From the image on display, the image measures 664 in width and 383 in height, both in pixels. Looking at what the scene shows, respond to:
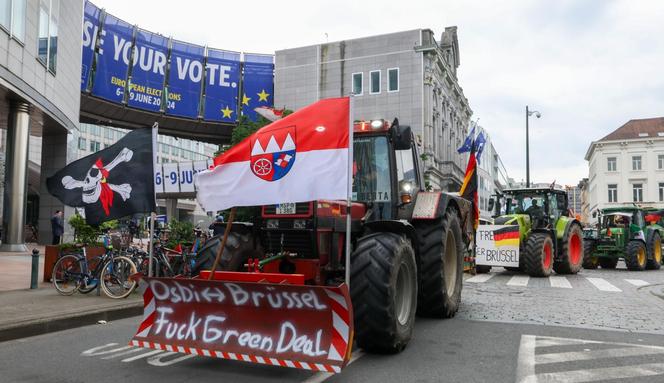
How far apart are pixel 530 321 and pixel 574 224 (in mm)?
10179

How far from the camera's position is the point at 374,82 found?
40.7 metres

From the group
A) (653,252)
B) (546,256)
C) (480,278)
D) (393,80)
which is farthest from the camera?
(393,80)

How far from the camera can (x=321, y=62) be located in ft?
139

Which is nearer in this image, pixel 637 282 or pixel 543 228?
pixel 637 282

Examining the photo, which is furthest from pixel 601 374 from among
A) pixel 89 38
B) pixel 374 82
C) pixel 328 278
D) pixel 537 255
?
pixel 374 82

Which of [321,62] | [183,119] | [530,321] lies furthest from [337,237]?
[321,62]

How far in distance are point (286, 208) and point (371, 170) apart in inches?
51.2

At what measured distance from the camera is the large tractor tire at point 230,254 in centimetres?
603

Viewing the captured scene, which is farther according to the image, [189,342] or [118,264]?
[118,264]

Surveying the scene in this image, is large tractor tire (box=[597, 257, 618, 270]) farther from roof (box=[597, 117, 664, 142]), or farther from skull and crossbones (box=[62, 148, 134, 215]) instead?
roof (box=[597, 117, 664, 142])

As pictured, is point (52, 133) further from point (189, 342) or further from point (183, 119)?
point (189, 342)

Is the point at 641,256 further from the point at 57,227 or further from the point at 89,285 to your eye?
the point at 57,227

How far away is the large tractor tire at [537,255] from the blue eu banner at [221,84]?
29.5 meters

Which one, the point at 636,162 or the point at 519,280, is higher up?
the point at 636,162
